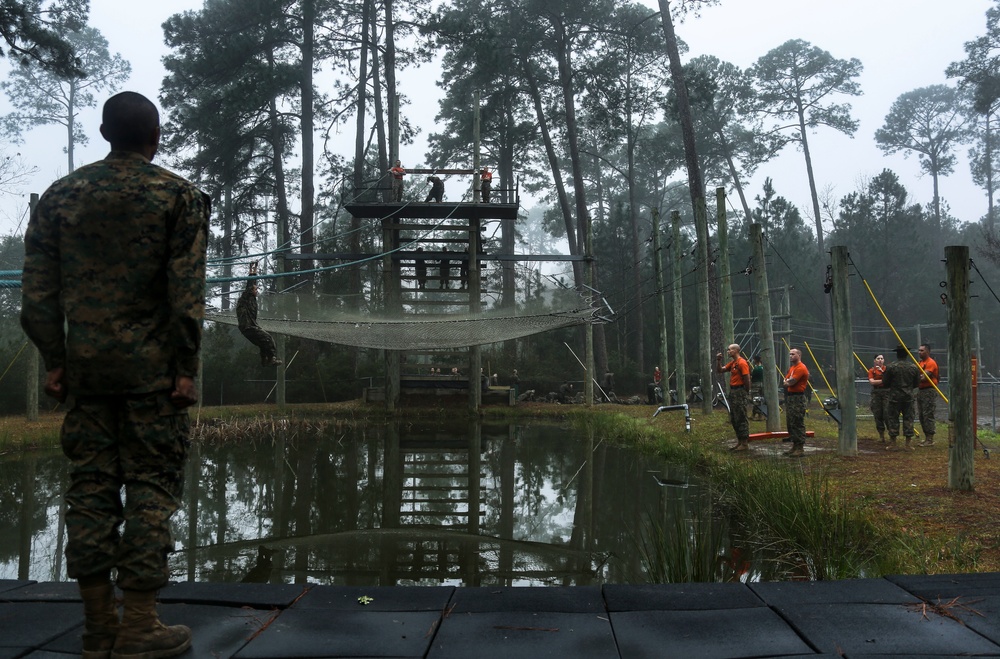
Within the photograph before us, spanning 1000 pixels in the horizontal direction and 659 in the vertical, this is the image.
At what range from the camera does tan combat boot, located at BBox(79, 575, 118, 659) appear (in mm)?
2053

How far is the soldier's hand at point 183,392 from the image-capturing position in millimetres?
2180

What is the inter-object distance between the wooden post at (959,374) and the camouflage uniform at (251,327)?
210 inches

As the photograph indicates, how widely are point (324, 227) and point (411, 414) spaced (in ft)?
47.1

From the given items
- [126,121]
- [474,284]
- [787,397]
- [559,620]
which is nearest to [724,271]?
[787,397]

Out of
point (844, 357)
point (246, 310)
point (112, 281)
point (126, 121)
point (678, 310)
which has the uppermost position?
point (678, 310)

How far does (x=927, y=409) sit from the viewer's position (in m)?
8.96

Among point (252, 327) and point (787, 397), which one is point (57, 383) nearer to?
point (252, 327)

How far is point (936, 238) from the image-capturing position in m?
37.0

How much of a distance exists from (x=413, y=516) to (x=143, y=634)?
3.72m

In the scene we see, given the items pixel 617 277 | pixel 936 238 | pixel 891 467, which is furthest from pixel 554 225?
pixel 891 467

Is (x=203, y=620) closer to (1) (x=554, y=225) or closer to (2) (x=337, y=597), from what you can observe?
(2) (x=337, y=597)

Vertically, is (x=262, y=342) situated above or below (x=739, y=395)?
above

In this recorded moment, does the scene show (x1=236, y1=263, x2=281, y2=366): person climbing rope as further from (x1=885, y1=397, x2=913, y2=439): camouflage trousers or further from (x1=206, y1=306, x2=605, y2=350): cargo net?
(x1=885, y1=397, x2=913, y2=439): camouflage trousers

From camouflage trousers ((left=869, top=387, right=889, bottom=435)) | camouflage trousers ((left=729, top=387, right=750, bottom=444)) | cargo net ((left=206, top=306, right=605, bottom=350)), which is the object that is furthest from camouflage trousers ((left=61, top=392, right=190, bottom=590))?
camouflage trousers ((left=869, top=387, right=889, bottom=435))
